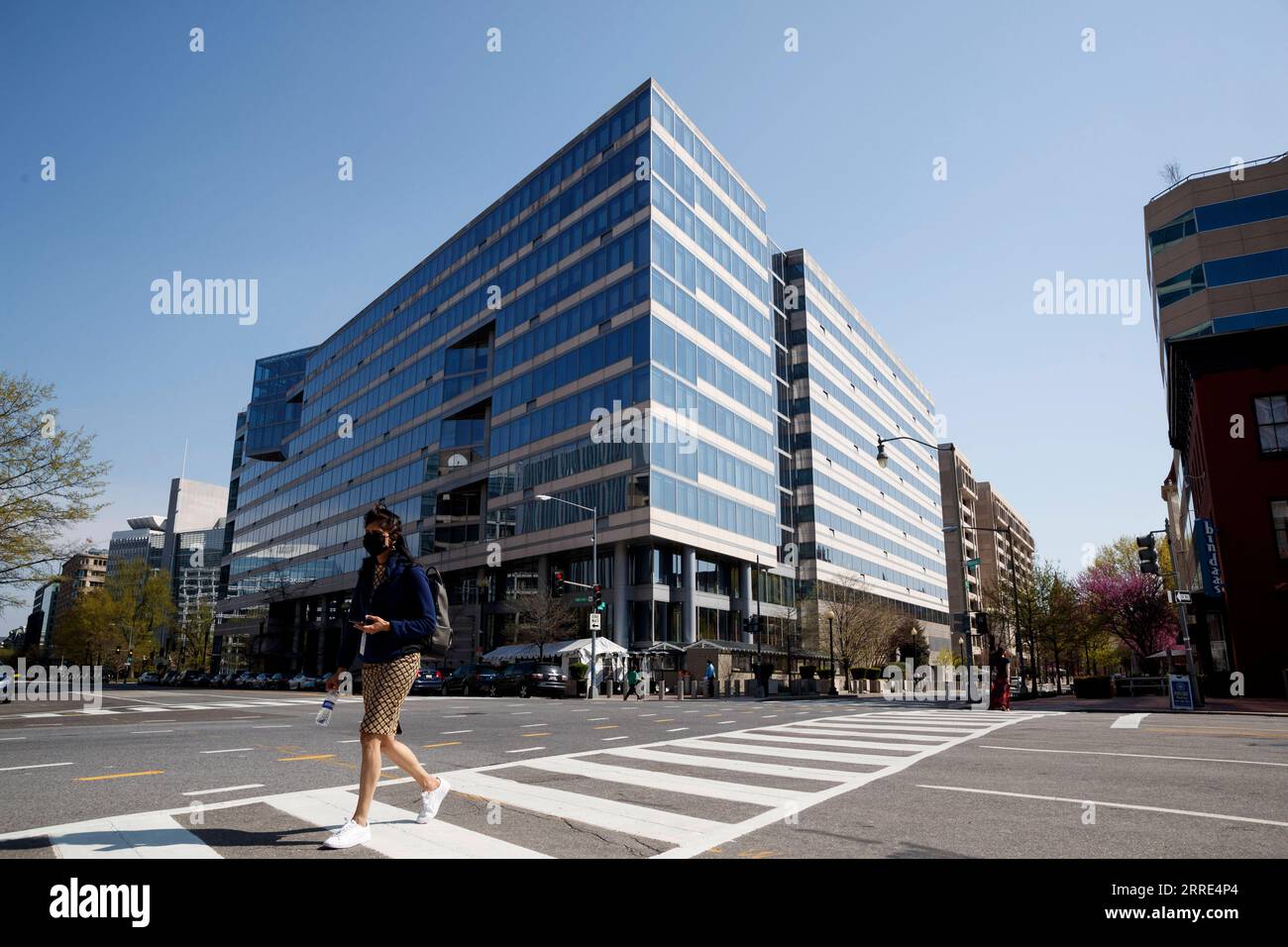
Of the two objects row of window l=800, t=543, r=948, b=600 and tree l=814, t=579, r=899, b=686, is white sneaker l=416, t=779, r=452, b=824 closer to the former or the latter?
tree l=814, t=579, r=899, b=686

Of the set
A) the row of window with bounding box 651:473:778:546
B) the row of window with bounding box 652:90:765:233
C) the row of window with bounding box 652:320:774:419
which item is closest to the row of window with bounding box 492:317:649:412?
the row of window with bounding box 652:320:774:419

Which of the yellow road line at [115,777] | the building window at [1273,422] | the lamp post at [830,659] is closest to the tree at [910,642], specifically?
the lamp post at [830,659]

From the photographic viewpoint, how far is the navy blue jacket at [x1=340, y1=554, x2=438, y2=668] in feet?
15.0

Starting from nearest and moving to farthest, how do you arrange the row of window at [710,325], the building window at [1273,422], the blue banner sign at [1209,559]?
the building window at [1273,422] < the blue banner sign at [1209,559] < the row of window at [710,325]

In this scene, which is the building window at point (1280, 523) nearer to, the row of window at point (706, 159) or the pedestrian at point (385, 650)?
the pedestrian at point (385, 650)

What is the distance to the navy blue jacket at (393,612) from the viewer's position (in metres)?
4.58

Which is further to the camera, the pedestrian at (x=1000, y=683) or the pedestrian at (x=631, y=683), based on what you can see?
the pedestrian at (x=631, y=683)

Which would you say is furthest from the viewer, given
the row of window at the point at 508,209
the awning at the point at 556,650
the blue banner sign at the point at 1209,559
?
the row of window at the point at 508,209

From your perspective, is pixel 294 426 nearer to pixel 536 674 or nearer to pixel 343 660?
pixel 536 674

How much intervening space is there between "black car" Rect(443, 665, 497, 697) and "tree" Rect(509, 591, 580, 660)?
4.55 m

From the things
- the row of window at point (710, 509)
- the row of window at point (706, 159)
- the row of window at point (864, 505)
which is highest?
the row of window at point (706, 159)

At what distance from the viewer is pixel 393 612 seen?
477 centimetres

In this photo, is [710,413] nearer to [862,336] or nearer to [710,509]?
[710,509]

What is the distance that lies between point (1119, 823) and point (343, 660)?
5.35 m
